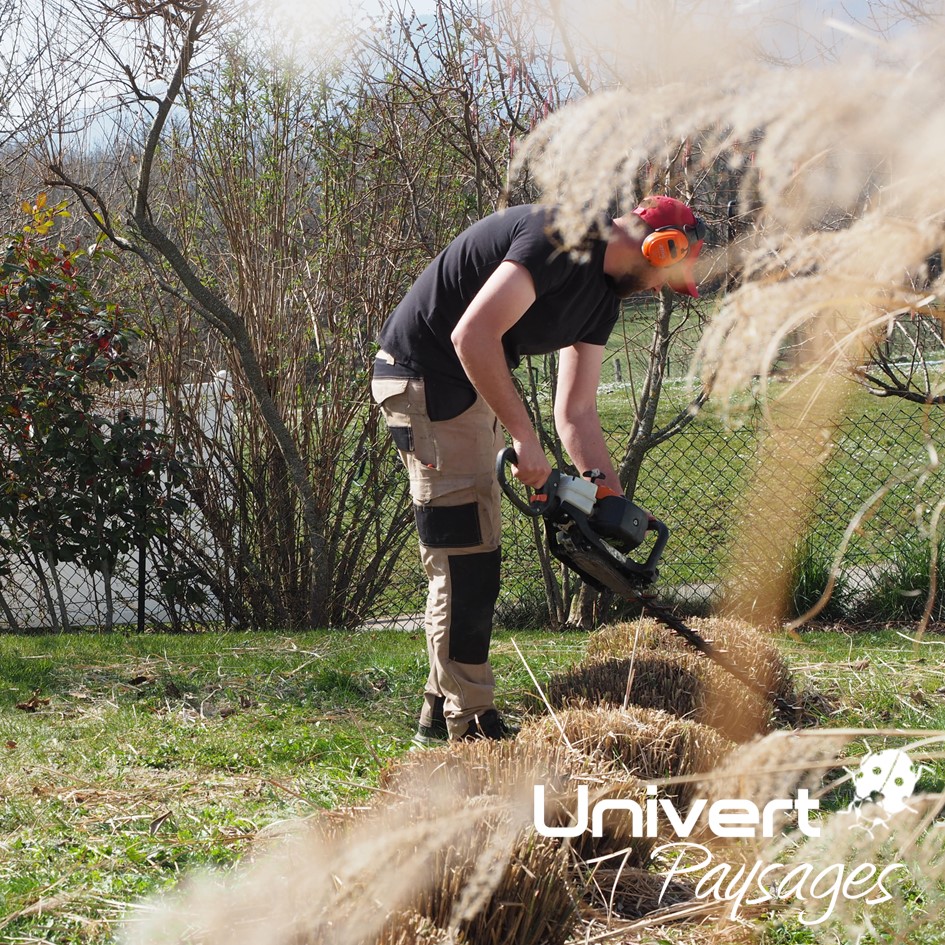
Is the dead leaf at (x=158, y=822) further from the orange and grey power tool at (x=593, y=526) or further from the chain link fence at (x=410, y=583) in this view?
the chain link fence at (x=410, y=583)

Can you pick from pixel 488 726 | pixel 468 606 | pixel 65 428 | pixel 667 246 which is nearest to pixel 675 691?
pixel 488 726

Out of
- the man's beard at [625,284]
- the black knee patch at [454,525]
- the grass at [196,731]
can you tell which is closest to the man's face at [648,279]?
the man's beard at [625,284]

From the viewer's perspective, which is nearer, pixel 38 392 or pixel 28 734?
pixel 28 734

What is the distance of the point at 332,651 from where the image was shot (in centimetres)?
530

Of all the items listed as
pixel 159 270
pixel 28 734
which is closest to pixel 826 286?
pixel 28 734

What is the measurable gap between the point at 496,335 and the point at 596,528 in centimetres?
68

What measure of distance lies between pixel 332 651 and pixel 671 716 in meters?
2.61

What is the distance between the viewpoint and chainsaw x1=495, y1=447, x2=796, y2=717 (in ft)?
10.2

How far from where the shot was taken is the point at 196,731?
3.77 meters

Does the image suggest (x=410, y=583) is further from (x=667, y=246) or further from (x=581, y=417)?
(x=667, y=246)

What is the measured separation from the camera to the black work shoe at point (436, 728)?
360 centimetres

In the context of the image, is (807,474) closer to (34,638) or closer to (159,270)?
(159,270)

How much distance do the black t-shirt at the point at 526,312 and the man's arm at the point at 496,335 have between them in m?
0.06

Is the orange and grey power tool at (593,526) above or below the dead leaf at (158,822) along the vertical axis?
above
